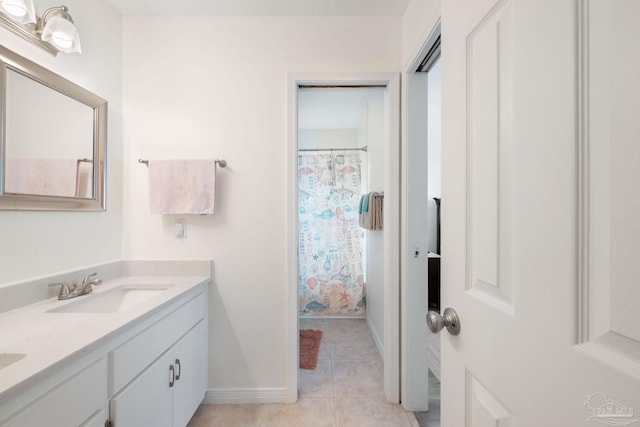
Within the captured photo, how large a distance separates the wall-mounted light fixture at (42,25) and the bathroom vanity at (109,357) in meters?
1.13

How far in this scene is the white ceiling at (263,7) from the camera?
1547mm

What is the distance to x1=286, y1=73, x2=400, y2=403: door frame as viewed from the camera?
1.63 meters

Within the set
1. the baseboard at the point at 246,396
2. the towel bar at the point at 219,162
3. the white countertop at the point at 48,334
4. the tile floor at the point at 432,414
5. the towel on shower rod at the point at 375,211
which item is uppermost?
the towel bar at the point at 219,162

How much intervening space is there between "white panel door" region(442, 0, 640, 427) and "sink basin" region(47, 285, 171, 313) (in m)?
1.41

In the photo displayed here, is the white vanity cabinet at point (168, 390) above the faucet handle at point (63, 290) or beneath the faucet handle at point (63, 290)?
beneath

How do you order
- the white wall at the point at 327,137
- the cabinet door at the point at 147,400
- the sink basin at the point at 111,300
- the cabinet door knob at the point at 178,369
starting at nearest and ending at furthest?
the cabinet door at the point at 147,400
the sink basin at the point at 111,300
the cabinet door knob at the point at 178,369
the white wall at the point at 327,137

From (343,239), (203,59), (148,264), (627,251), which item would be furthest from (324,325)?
(627,251)

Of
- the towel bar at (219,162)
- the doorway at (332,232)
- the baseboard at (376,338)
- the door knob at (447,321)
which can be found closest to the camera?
the door knob at (447,321)

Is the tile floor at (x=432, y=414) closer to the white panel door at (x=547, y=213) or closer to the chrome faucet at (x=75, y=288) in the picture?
the white panel door at (x=547, y=213)

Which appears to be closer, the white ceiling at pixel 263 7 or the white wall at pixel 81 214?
the white wall at pixel 81 214

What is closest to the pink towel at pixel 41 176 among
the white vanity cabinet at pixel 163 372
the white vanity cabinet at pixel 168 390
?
the white vanity cabinet at pixel 163 372

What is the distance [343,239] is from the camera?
303 cm

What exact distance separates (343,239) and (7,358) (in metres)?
2.56

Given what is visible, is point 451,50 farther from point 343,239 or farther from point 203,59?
point 343,239
